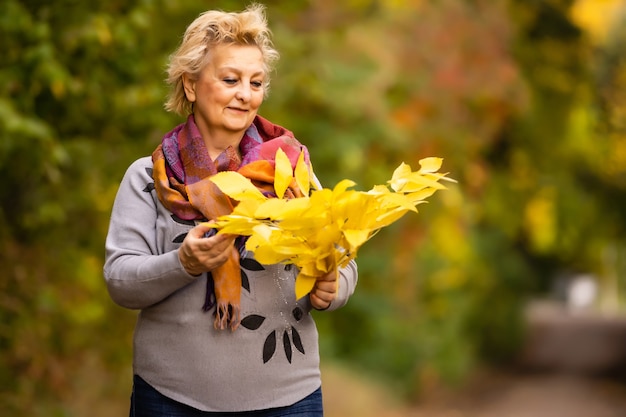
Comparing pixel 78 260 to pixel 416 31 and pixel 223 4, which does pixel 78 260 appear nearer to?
pixel 223 4

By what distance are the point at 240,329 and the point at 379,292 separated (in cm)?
1220

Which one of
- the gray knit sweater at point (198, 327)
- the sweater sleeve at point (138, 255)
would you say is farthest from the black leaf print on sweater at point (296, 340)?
the sweater sleeve at point (138, 255)

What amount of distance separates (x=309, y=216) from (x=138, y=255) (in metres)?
0.51

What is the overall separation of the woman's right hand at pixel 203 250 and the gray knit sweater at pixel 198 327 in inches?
3.8

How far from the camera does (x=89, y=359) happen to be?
8234 millimetres

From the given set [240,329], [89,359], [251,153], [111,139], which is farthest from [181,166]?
[89,359]

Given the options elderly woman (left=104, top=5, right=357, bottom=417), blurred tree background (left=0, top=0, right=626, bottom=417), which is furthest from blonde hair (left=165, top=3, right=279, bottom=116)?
blurred tree background (left=0, top=0, right=626, bottom=417)

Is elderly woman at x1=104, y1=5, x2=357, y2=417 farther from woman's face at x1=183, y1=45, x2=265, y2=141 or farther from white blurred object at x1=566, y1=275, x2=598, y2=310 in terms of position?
white blurred object at x1=566, y1=275, x2=598, y2=310

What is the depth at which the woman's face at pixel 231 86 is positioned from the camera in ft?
9.26

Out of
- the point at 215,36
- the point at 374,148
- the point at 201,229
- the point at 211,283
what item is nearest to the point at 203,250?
the point at 201,229

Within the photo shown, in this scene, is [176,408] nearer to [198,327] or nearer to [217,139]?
[198,327]

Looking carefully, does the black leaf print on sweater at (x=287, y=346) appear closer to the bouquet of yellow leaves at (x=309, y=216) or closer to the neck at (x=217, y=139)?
the bouquet of yellow leaves at (x=309, y=216)

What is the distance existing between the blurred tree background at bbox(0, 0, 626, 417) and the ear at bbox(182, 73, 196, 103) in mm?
1745

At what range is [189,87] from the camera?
2930mm
